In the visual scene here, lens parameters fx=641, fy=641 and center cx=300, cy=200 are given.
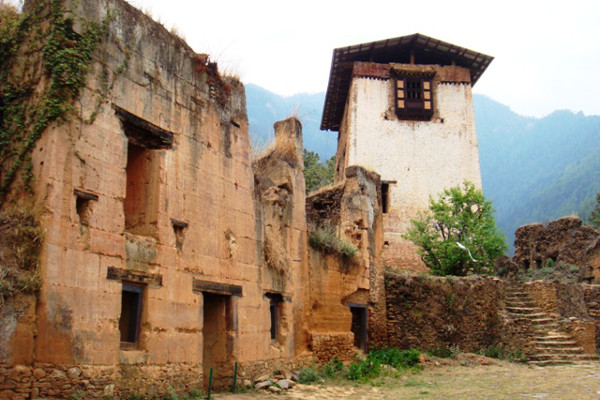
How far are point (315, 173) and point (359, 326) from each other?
23.6 metres

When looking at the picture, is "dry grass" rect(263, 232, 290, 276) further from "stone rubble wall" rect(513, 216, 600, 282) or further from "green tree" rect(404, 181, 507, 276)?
"stone rubble wall" rect(513, 216, 600, 282)

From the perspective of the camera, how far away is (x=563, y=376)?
14.1 metres

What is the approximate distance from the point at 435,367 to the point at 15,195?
1125cm

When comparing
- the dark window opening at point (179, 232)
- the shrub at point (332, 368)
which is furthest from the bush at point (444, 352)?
the dark window opening at point (179, 232)

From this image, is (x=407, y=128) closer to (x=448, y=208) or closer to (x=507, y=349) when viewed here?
(x=448, y=208)

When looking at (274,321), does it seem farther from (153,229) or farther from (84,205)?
(84,205)

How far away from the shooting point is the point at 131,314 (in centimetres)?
937

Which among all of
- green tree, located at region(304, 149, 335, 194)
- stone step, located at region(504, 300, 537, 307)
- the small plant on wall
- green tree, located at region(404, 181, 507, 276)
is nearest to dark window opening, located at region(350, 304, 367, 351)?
the small plant on wall

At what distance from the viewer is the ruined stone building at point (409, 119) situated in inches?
1186

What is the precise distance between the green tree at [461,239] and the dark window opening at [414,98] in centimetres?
533

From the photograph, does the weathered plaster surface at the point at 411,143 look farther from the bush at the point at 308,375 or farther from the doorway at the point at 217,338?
the doorway at the point at 217,338

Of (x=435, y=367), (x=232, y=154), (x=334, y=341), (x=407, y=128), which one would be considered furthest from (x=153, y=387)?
(x=407, y=128)

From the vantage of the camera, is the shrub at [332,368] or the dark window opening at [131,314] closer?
the dark window opening at [131,314]

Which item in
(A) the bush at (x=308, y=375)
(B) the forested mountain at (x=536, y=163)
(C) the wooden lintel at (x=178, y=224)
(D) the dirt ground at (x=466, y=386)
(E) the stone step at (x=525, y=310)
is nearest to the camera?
(C) the wooden lintel at (x=178, y=224)
